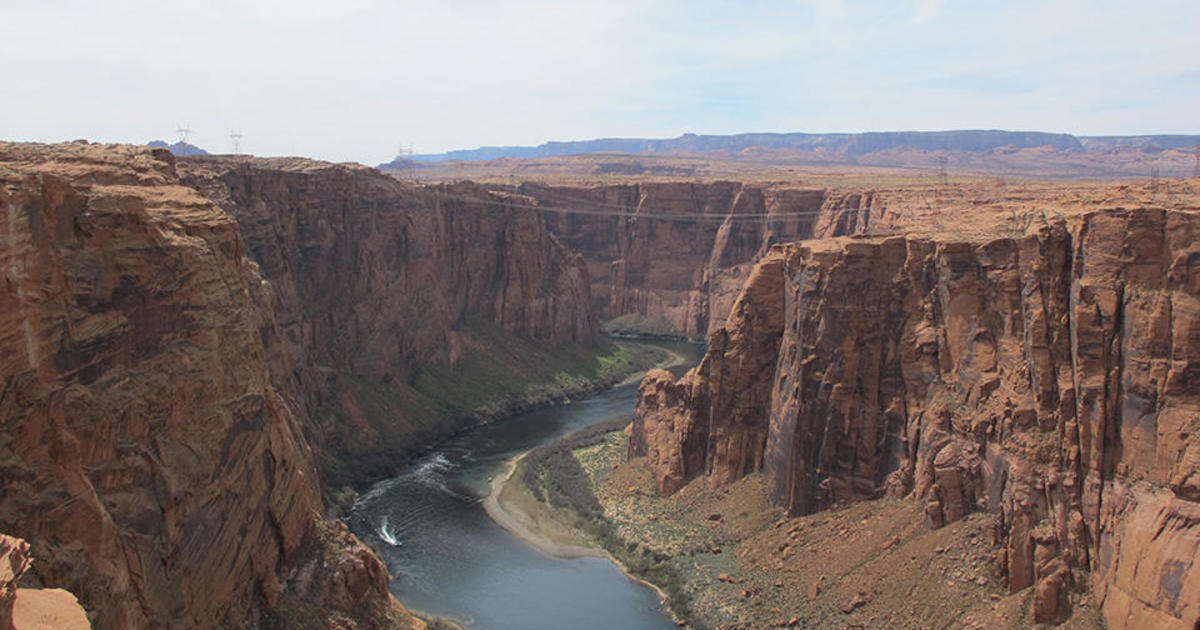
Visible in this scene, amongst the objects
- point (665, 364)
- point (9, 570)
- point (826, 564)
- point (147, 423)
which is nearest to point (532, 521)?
point (826, 564)

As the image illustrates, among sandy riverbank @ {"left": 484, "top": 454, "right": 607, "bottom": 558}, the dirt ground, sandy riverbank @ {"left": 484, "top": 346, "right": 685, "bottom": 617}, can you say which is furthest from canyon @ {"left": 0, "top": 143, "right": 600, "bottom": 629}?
the dirt ground

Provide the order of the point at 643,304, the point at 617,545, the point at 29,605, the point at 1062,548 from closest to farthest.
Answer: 1. the point at 29,605
2. the point at 1062,548
3. the point at 617,545
4. the point at 643,304

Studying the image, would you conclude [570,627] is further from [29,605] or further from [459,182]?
[459,182]

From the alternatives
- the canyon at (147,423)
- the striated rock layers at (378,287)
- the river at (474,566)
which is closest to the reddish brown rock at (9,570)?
the canyon at (147,423)

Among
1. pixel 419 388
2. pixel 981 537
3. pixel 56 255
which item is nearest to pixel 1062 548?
pixel 981 537

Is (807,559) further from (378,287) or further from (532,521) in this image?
(378,287)
